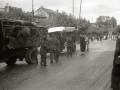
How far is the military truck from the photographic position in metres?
10.1

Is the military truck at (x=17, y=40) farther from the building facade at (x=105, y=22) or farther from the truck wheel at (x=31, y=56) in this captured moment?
the building facade at (x=105, y=22)

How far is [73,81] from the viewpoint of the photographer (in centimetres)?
721

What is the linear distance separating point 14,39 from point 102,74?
16.0 ft

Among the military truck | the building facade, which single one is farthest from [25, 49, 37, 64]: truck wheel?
the building facade

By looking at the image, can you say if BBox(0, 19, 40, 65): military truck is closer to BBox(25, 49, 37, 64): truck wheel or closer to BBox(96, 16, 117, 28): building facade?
BBox(25, 49, 37, 64): truck wheel

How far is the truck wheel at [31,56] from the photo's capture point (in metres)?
11.8

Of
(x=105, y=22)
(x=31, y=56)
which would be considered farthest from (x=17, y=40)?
(x=105, y=22)

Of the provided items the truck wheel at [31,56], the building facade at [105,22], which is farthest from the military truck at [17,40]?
the building facade at [105,22]

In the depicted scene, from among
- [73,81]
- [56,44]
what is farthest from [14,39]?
[73,81]

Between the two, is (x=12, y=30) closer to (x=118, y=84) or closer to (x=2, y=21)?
(x=2, y=21)

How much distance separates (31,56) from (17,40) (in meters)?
1.74

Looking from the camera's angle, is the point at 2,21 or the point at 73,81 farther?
the point at 2,21

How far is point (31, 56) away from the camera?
40.4 feet

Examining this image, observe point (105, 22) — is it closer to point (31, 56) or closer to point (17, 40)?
point (31, 56)
